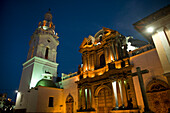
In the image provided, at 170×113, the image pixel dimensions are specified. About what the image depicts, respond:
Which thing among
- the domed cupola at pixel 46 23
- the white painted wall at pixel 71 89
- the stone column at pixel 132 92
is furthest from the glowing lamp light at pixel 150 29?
the domed cupola at pixel 46 23

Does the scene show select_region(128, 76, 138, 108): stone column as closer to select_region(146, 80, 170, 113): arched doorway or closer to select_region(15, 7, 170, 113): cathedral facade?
select_region(15, 7, 170, 113): cathedral facade

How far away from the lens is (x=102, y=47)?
17.3 meters

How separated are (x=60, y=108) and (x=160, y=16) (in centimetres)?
1818

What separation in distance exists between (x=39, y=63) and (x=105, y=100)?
45.3 ft

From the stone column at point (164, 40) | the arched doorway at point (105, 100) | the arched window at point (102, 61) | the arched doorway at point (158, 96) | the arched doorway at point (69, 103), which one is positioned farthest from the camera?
the arched doorway at point (69, 103)

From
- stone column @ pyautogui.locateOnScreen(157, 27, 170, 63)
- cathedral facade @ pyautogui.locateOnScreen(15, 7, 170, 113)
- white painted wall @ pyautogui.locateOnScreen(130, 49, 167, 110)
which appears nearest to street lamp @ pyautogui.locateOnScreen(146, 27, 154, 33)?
stone column @ pyautogui.locateOnScreen(157, 27, 170, 63)

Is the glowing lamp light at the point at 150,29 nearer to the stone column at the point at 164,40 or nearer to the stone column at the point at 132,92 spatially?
the stone column at the point at 164,40

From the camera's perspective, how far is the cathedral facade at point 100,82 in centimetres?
1103

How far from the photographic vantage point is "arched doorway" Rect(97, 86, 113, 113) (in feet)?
45.3

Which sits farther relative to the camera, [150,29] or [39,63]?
[39,63]

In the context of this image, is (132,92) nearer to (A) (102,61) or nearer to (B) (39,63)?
(A) (102,61)

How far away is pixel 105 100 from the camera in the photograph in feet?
47.2

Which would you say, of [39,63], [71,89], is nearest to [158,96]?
[71,89]

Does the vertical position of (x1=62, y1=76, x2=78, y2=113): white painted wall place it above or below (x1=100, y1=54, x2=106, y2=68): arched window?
below
